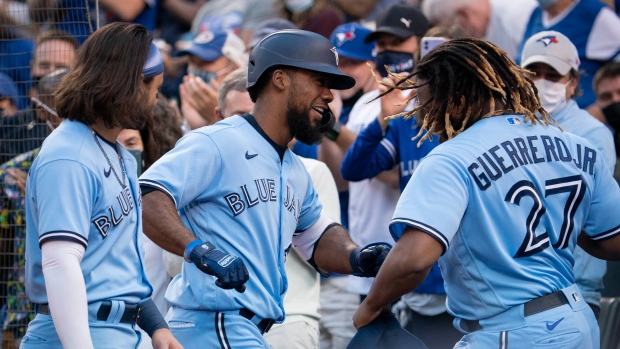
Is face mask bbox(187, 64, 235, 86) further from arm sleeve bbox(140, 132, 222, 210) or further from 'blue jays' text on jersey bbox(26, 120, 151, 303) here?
'blue jays' text on jersey bbox(26, 120, 151, 303)

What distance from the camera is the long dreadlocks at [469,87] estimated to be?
3.86 m

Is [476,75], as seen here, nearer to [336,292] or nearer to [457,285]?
[457,285]

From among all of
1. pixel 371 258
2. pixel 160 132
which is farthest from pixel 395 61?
pixel 371 258

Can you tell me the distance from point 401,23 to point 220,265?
3477mm

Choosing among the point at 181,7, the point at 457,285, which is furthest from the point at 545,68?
the point at 181,7

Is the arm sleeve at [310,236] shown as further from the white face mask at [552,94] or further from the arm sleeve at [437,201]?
the white face mask at [552,94]

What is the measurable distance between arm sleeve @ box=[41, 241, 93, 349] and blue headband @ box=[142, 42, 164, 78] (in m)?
0.83

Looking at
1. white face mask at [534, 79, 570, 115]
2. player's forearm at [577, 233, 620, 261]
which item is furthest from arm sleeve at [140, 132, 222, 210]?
white face mask at [534, 79, 570, 115]

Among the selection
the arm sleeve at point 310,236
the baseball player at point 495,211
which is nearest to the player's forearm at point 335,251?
the arm sleeve at point 310,236

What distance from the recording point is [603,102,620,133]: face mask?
6.17m

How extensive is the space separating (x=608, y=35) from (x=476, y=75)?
10.6 ft

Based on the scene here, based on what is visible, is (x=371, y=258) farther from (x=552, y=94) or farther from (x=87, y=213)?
(x=552, y=94)

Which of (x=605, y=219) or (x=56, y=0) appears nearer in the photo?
(x=605, y=219)

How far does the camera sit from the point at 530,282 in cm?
366
